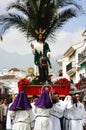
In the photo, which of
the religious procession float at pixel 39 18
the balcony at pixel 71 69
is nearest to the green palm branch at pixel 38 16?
the religious procession float at pixel 39 18

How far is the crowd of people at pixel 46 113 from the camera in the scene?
1551cm

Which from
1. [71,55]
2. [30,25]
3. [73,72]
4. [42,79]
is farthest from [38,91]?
[71,55]

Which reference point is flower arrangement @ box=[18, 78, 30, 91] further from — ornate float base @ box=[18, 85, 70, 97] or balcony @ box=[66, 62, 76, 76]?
balcony @ box=[66, 62, 76, 76]

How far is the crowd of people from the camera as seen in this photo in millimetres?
15508

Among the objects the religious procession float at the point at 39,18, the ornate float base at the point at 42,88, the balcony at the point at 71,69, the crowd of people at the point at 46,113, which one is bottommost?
the crowd of people at the point at 46,113

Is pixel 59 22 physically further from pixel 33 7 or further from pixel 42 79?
pixel 42 79

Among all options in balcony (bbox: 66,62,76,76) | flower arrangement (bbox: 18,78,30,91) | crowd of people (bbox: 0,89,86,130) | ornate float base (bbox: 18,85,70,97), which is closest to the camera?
crowd of people (bbox: 0,89,86,130)

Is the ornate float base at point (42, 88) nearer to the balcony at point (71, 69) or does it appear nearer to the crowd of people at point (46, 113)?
the crowd of people at point (46, 113)

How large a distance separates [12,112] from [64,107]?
303 centimetres

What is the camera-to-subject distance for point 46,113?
16.4 m

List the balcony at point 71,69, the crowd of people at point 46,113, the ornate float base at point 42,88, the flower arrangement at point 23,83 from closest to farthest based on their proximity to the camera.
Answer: the crowd of people at point 46,113 < the flower arrangement at point 23,83 < the ornate float base at point 42,88 < the balcony at point 71,69

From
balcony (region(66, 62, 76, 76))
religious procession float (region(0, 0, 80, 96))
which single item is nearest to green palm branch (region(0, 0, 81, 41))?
religious procession float (region(0, 0, 80, 96))

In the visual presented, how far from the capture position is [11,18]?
956 inches

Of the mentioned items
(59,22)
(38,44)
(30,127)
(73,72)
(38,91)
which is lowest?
(30,127)
